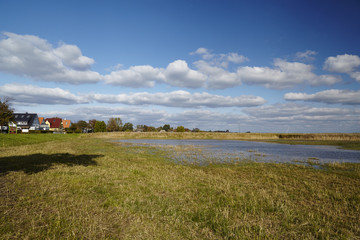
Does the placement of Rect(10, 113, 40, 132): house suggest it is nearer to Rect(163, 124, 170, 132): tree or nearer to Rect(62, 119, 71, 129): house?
Rect(62, 119, 71, 129): house

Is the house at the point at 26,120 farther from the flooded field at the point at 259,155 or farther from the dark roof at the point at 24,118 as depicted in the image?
the flooded field at the point at 259,155

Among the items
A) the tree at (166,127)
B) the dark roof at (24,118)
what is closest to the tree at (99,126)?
the dark roof at (24,118)

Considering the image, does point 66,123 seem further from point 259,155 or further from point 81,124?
point 259,155

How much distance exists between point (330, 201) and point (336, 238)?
13.0 ft

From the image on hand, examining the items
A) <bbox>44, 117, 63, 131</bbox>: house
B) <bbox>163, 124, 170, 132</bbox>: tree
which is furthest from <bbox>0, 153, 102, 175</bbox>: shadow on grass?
<bbox>163, 124, 170, 132</bbox>: tree

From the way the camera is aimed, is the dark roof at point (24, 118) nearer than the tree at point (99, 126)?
Yes

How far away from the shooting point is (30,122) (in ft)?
372

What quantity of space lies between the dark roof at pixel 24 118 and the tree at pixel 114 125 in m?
44.3

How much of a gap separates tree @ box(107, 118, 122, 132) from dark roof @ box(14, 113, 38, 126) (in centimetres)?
4426

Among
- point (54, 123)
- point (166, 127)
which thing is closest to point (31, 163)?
point (54, 123)

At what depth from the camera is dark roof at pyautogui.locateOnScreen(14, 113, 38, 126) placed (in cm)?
11244

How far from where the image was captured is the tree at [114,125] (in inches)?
5605

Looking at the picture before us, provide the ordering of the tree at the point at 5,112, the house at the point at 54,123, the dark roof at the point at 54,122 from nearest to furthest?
the tree at the point at 5,112, the house at the point at 54,123, the dark roof at the point at 54,122

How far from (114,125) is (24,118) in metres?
51.9
